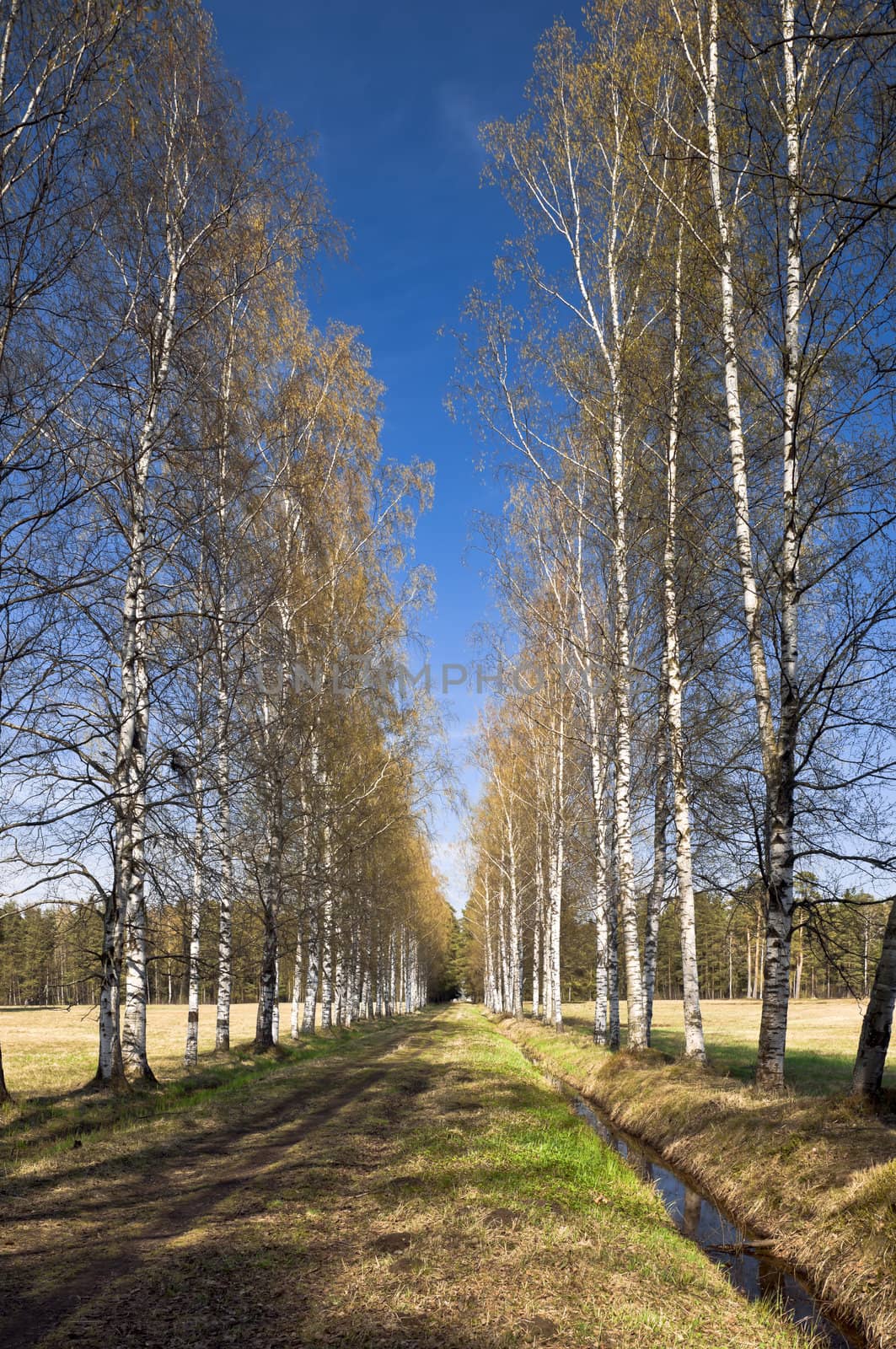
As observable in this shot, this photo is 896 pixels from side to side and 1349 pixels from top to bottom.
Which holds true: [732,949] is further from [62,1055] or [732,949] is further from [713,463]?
[62,1055]

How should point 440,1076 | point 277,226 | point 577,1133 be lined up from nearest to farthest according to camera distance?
point 577,1133
point 277,226
point 440,1076

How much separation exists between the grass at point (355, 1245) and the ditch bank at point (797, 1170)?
0.75 meters

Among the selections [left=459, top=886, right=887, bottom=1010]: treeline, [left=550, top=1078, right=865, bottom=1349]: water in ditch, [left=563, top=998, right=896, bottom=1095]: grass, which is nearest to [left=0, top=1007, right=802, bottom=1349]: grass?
[left=550, top=1078, right=865, bottom=1349]: water in ditch

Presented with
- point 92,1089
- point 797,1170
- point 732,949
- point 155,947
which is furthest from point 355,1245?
point 732,949

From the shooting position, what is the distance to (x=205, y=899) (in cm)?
1326

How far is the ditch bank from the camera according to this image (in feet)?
16.4

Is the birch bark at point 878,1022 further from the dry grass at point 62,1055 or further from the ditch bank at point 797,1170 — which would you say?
the dry grass at point 62,1055

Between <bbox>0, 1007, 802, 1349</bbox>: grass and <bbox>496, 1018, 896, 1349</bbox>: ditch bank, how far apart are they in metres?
0.75

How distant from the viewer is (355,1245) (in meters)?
5.24

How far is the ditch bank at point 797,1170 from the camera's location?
501 centimetres

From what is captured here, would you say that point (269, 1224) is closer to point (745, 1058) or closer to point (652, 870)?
point (652, 870)

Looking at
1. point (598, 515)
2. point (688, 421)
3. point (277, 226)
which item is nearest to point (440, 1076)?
point (598, 515)

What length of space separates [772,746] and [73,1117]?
9.74 meters

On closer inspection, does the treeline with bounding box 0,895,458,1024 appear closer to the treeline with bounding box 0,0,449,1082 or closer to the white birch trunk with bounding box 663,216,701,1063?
the treeline with bounding box 0,0,449,1082
